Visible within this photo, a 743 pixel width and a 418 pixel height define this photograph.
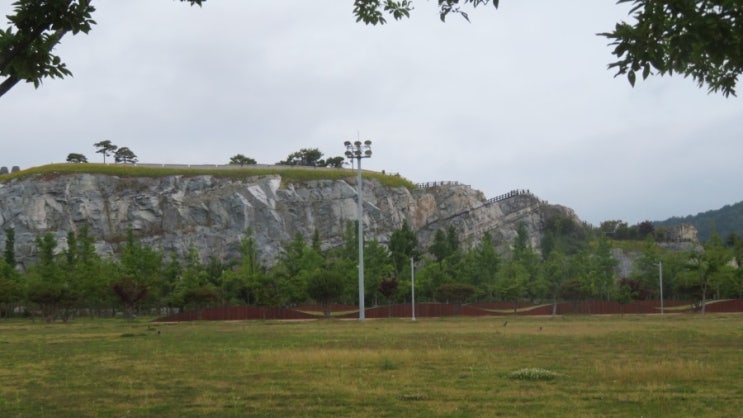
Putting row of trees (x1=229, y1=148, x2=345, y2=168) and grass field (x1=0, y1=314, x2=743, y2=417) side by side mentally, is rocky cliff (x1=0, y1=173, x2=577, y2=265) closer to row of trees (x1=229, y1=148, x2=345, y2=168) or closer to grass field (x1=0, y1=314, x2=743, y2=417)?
row of trees (x1=229, y1=148, x2=345, y2=168)

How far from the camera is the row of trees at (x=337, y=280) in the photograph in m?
79.2

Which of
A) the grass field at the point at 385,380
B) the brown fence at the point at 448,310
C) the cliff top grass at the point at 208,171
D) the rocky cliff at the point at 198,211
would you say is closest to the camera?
the grass field at the point at 385,380

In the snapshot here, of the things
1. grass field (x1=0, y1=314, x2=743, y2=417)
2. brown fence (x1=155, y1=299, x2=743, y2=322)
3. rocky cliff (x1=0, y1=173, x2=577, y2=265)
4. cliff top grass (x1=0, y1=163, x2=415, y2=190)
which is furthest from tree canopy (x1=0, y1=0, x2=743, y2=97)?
cliff top grass (x1=0, y1=163, x2=415, y2=190)

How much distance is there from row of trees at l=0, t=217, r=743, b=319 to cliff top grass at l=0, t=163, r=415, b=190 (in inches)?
1518

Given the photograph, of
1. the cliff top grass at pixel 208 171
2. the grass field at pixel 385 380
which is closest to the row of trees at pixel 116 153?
the cliff top grass at pixel 208 171

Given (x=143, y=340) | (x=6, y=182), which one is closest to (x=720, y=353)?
(x=143, y=340)

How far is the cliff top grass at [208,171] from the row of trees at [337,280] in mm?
38567

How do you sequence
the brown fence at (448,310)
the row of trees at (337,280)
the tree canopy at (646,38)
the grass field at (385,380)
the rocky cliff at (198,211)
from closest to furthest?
the tree canopy at (646,38), the grass field at (385,380), the brown fence at (448,310), the row of trees at (337,280), the rocky cliff at (198,211)

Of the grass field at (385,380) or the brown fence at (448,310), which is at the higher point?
the grass field at (385,380)

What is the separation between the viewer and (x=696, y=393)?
16.0 metres

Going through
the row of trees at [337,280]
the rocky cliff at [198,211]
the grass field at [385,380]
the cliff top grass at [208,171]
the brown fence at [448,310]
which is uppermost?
the cliff top grass at [208,171]

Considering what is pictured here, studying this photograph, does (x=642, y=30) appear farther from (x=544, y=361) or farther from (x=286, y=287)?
(x=286, y=287)

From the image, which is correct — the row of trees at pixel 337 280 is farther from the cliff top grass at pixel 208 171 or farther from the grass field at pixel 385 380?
the grass field at pixel 385 380

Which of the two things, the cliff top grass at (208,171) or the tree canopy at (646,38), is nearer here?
the tree canopy at (646,38)
